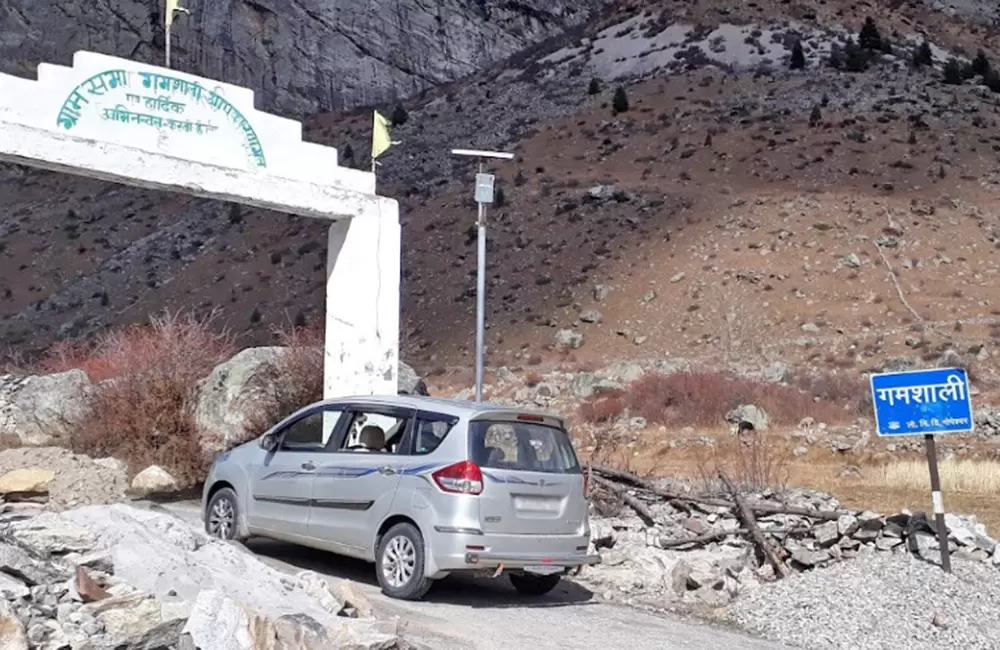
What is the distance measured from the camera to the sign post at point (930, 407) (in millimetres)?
11383

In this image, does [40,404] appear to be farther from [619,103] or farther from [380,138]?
[619,103]

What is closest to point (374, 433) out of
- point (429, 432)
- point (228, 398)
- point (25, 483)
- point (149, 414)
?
point (429, 432)

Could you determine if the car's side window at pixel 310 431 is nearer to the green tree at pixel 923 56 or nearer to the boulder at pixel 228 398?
the boulder at pixel 228 398

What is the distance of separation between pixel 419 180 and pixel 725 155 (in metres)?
14.9

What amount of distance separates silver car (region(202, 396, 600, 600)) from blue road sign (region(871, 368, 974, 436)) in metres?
3.54

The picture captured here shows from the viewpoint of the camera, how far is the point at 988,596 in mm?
11070

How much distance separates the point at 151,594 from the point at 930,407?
7957 mm

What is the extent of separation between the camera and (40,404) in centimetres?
2230

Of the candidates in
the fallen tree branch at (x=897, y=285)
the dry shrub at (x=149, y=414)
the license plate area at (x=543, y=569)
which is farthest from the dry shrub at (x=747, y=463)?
the fallen tree branch at (x=897, y=285)

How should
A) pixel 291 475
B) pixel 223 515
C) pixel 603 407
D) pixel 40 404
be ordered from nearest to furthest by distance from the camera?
pixel 291 475
pixel 223 515
pixel 40 404
pixel 603 407

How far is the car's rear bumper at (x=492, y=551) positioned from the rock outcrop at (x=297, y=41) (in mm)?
65467

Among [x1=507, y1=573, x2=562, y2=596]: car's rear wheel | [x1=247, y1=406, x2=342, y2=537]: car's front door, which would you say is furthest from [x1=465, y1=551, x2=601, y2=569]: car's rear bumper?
[x1=247, y1=406, x2=342, y2=537]: car's front door

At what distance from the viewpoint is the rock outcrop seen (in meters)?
72.5

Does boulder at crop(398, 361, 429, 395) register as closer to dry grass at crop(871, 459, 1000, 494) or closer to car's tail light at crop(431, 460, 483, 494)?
dry grass at crop(871, 459, 1000, 494)
